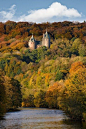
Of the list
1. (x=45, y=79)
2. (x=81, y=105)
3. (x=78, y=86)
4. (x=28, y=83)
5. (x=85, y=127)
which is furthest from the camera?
(x=28, y=83)

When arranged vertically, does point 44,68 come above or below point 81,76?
below

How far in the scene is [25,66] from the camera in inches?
7776

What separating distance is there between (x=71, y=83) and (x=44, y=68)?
10667 cm

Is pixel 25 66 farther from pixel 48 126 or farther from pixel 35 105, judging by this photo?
pixel 48 126

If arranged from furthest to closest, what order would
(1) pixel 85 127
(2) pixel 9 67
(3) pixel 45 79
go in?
1. (2) pixel 9 67
2. (3) pixel 45 79
3. (1) pixel 85 127

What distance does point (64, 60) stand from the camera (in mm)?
161375

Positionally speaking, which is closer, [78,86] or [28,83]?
[78,86]

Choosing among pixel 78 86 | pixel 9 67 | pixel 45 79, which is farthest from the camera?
pixel 9 67

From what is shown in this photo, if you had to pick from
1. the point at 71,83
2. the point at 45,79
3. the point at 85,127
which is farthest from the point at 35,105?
the point at 85,127

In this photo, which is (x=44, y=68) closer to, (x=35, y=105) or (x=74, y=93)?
(x=35, y=105)

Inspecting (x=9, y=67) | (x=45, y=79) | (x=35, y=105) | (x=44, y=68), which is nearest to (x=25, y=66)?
(x=9, y=67)

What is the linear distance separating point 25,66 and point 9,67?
9.96 meters

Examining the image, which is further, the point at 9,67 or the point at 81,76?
the point at 9,67

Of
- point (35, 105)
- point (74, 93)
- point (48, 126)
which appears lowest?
point (35, 105)
